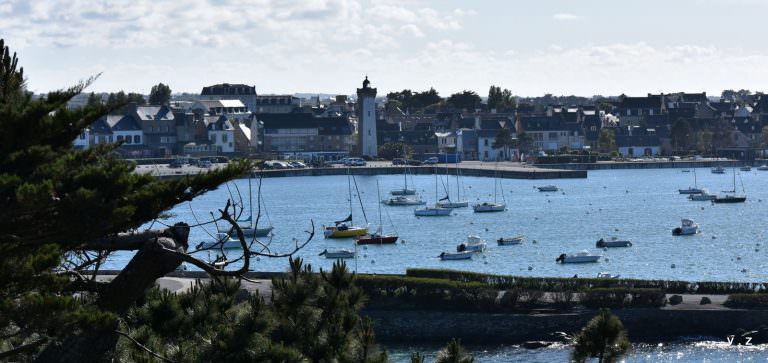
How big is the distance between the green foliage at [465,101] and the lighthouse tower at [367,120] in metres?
33.9

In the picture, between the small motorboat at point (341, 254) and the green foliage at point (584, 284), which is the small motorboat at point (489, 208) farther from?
the green foliage at point (584, 284)

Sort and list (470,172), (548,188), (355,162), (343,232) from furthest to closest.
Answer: (355,162), (470,172), (548,188), (343,232)

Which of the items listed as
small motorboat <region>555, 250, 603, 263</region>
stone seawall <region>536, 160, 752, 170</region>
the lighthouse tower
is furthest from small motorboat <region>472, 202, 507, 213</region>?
stone seawall <region>536, 160, 752, 170</region>

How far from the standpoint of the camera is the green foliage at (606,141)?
159500 millimetres

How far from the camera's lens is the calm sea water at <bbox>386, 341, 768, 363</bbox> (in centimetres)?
3797

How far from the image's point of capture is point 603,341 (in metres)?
21.5

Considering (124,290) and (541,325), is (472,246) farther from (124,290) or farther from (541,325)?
(124,290)

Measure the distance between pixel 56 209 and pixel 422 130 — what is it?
149085mm

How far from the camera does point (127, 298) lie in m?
12.1

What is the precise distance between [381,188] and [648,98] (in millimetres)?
61690

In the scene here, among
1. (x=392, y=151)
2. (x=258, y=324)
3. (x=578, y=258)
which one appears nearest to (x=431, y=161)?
(x=392, y=151)

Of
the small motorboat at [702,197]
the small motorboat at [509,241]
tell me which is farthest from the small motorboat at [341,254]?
the small motorboat at [702,197]

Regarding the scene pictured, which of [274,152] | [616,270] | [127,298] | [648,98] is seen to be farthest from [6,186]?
[648,98]

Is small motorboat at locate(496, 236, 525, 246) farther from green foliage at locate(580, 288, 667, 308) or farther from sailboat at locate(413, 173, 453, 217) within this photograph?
green foliage at locate(580, 288, 667, 308)
